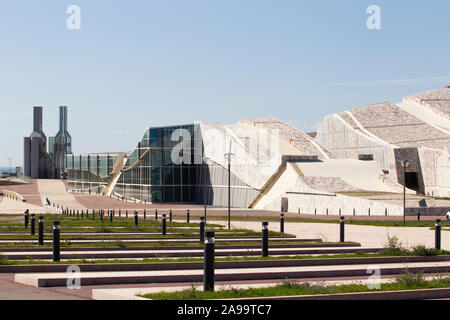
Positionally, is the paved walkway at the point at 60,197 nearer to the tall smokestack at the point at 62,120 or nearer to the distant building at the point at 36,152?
the distant building at the point at 36,152

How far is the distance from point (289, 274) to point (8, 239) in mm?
12479

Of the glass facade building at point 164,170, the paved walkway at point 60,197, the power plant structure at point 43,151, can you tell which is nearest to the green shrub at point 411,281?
the paved walkway at point 60,197

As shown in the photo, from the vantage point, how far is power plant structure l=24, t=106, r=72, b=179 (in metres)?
157

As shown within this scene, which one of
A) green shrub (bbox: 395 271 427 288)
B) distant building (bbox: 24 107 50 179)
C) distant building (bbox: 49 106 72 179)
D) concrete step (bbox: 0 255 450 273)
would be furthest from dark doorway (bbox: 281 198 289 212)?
distant building (bbox: 49 106 72 179)

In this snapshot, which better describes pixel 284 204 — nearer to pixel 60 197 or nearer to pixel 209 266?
pixel 60 197

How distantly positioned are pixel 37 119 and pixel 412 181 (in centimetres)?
11366

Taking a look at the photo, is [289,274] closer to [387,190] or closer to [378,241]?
[378,241]

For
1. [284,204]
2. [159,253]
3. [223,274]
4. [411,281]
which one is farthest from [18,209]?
[411,281]

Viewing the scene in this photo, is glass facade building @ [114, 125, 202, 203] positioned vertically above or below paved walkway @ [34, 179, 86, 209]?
above

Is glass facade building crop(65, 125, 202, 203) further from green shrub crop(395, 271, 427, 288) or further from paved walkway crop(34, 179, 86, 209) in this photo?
green shrub crop(395, 271, 427, 288)

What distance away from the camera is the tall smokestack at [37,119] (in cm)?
16075

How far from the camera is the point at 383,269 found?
641 inches

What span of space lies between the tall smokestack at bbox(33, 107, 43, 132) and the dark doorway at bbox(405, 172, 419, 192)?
112 metres
